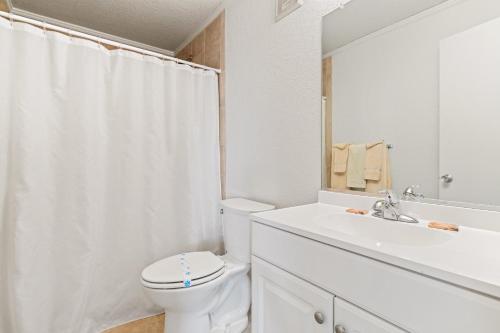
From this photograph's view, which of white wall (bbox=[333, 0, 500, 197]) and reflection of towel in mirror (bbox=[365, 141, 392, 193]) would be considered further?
reflection of towel in mirror (bbox=[365, 141, 392, 193])

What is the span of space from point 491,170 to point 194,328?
4.57 feet

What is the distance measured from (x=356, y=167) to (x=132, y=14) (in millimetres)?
2068

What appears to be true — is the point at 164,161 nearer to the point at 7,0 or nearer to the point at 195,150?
the point at 195,150

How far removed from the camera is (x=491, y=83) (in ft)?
2.53

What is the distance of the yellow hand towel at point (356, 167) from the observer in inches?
44.1

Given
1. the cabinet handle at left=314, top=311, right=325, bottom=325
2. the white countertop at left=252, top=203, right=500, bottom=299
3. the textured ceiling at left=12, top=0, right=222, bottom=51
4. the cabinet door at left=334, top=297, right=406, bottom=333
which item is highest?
the textured ceiling at left=12, top=0, right=222, bottom=51

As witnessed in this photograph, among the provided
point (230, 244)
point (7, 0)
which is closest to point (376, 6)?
point (230, 244)

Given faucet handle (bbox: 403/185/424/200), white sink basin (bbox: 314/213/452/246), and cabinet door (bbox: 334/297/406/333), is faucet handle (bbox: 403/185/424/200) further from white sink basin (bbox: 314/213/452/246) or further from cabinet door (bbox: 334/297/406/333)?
cabinet door (bbox: 334/297/406/333)

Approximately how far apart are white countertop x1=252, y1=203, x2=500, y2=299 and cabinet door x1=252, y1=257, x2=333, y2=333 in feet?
0.56

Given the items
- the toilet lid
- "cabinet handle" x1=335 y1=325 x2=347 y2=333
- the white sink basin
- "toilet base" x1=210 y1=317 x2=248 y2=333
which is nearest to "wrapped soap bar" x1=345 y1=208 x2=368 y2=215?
the white sink basin

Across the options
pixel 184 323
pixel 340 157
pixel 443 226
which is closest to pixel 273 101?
pixel 340 157

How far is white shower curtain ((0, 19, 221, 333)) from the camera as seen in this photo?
4.15ft

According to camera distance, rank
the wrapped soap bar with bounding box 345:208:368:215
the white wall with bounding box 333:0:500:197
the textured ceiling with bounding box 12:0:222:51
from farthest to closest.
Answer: the textured ceiling with bounding box 12:0:222:51 < the wrapped soap bar with bounding box 345:208:368:215 < the white wall with bounding box 333:0:500:197

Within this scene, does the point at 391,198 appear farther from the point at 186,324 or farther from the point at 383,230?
the point at 186,324
